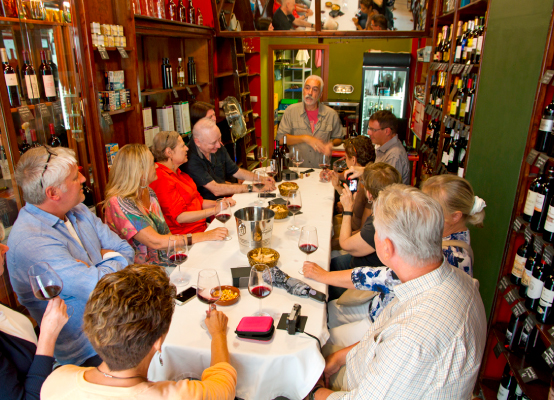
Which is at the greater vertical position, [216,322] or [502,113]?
[502,113]

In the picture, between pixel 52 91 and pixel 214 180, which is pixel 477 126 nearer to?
pixel 214 180

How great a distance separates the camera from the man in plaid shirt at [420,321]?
3.97 ft

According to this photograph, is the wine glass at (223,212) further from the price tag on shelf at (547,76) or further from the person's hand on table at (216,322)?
the price tag on shelf at (547,76)

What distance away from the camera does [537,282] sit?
197cm

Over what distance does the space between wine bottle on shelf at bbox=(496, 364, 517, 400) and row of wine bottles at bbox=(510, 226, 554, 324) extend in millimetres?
549

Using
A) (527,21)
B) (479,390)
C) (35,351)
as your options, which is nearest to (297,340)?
(35,351)

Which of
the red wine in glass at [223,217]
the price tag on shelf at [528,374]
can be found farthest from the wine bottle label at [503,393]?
the red wine in glass at [223,217]

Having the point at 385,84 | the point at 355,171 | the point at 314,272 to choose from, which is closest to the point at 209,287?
the point at 314,272

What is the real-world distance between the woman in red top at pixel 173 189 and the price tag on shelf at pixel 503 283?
194 centimetres

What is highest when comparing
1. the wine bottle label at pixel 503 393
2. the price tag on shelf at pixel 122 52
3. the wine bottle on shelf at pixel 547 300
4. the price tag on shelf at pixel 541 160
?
the price tag on shelf at pixel 122 52

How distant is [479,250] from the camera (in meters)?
2.88

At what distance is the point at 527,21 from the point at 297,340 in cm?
234

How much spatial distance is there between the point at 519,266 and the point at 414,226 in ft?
4.30

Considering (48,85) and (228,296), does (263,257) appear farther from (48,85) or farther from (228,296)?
(48,85)
